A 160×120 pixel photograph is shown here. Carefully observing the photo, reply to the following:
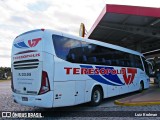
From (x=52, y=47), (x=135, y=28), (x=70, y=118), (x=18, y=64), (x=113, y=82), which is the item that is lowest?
(x=70, y=118)

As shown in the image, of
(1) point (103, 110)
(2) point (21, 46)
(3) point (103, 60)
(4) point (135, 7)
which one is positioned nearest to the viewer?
(2) point (21, 46)

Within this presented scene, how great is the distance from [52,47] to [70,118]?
2.54m

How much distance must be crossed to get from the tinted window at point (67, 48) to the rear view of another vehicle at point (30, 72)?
0.58 metres

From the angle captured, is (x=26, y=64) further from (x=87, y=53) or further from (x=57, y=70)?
(x=87, y=53)

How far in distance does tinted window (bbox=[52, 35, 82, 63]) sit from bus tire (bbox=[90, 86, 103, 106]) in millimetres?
1805

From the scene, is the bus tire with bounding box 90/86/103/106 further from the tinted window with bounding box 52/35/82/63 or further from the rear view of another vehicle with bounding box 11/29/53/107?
the rear view of another vehicle with bounding box 11/29/53/107

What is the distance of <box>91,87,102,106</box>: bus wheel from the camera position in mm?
10028

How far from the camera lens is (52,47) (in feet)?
26.0

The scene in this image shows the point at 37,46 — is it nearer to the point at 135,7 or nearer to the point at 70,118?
the point at 70,118

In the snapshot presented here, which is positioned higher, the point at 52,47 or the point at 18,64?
the point at 52,47

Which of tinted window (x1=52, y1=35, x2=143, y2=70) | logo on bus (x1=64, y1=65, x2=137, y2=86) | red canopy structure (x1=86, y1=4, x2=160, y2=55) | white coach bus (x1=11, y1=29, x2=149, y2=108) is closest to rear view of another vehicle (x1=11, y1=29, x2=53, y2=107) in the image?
white coach bus (x1=11, y1=29, x2=149, y2=108)

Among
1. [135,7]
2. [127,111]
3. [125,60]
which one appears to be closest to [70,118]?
[127,111]

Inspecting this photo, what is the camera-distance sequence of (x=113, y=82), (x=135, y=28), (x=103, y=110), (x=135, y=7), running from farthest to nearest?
1. (x=135, y=28)
2. (x=135, y=7)
3. (x=113, y=82)
4. (x=103, y=110)

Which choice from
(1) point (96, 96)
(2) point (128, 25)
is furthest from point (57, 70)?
(2) point (128, 25)
